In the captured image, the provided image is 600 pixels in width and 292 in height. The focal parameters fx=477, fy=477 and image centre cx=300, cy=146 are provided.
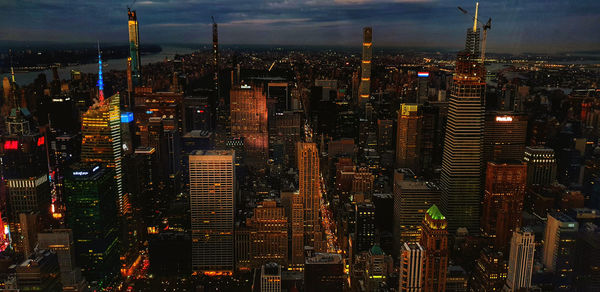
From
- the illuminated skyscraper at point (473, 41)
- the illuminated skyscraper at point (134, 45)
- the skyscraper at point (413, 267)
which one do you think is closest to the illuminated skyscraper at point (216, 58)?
the illuminated skyscraper at point (134, 45)

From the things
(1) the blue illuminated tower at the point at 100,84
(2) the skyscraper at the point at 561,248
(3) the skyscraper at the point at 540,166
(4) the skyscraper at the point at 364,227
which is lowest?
(4) the skyscraper at the point at 364,227

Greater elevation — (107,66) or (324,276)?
(107,66)

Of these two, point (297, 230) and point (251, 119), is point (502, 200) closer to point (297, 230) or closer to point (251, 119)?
point (297, 230)

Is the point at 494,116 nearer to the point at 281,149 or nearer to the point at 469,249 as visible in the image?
the point at 469,249

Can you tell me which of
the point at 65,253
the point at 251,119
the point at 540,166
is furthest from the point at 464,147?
the point at 65,253

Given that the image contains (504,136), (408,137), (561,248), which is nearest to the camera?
(561,248)

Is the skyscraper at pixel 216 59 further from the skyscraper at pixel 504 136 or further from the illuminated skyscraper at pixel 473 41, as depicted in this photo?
the skyscraper at pixel 504 136

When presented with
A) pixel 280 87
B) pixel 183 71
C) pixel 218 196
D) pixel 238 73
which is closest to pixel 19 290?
pixel 218 196
